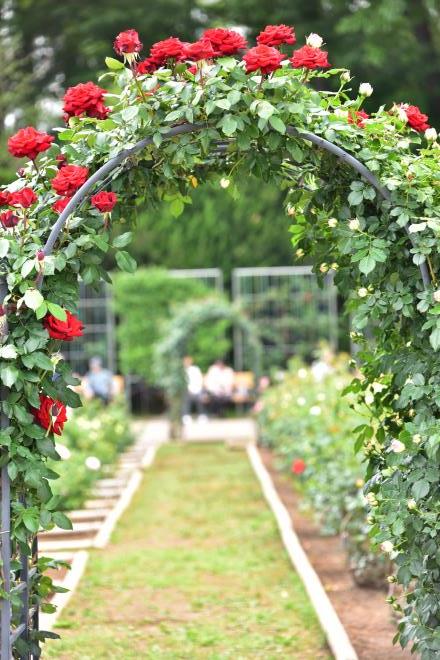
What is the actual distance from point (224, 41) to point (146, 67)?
1.01 ft

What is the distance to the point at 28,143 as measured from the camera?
12.1 ft

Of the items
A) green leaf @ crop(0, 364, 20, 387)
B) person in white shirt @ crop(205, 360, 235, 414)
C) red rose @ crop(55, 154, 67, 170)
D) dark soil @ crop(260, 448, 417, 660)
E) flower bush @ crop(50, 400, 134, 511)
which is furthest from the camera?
person in white shirt @ crop(205, 360, 235, 414)

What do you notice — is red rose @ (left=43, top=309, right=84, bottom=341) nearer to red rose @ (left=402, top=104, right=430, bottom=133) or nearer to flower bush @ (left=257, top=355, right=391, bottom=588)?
flower bush @ (left=257, top=355, right=391, bottom=588)

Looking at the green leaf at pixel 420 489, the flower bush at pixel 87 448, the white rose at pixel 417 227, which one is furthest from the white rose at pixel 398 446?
the flower bush at pixel 87 448

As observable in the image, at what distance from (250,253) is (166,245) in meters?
1.91

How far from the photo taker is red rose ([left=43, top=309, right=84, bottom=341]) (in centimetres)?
365

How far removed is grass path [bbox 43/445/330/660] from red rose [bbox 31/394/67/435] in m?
2.01

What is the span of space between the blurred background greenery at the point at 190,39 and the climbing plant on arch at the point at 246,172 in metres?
15.6

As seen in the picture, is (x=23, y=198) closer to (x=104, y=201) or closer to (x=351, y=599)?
(x=104, y=201)

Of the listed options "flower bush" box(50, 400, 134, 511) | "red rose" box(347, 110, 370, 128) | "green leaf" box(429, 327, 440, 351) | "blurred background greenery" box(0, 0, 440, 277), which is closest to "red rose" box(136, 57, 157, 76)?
"red rose" box(347, 110, 370, 128)


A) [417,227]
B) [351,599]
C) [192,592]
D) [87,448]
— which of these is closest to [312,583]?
[351,599]

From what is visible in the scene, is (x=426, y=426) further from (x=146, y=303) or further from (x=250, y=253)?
(x=250, y=253)

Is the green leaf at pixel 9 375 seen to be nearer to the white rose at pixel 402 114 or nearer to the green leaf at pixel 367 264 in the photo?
the green leaf at pixel 367 264

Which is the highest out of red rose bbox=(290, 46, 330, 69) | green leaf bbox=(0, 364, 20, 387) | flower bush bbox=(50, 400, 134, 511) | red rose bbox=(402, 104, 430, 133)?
red rose bbox=(290, 46, 330, 69)
